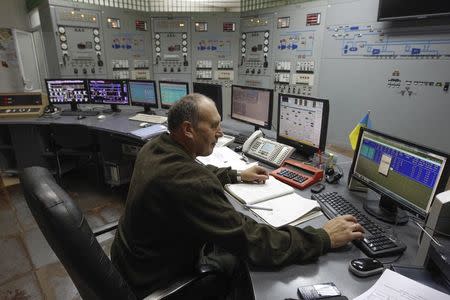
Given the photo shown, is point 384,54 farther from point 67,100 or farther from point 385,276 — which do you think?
point 67,100

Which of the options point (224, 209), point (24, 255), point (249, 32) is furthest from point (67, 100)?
point (224, 209)

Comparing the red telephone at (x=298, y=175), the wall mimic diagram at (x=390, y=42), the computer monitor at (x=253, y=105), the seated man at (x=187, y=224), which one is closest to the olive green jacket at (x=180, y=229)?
the seated man at (x=187, y=224)

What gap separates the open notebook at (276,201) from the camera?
1243mm

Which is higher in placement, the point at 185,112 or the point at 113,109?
the point at 185,112

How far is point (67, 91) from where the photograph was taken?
335 centimetres

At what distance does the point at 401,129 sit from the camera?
3.07m

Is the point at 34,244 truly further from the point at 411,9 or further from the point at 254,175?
the point at 411,9

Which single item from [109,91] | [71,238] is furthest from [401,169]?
[109,91]

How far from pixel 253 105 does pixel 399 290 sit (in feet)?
5.68

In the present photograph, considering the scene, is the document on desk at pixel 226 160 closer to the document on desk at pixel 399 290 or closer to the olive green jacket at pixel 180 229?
the olive green jacket at pixel 180 229

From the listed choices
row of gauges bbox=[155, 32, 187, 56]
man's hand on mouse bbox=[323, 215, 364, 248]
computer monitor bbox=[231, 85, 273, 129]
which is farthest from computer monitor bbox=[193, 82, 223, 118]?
row of gauges bbox=[155, 32, 187, 56]

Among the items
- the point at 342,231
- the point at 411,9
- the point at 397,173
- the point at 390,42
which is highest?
the point at 411,9

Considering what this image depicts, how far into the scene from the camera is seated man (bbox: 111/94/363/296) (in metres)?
0.93

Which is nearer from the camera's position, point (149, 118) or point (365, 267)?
point (365, 267)
